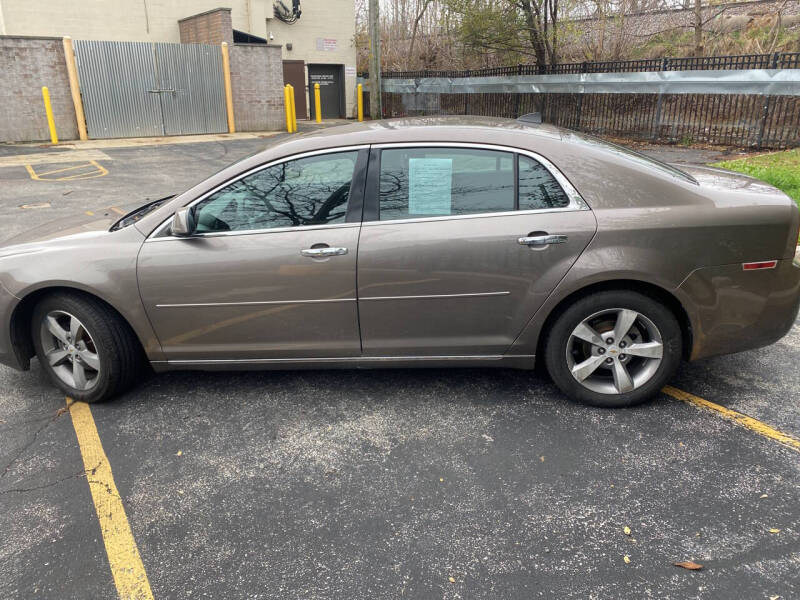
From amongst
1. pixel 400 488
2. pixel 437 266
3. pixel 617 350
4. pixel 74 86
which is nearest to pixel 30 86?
pixel 74 86

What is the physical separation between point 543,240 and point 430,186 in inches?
27.1

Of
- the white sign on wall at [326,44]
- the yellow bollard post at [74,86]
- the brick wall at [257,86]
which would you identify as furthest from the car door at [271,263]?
the white sign on wall at [326,44]

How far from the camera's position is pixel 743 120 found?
13562 millimetres

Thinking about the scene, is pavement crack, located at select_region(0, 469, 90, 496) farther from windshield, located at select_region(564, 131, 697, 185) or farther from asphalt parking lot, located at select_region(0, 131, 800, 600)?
windshield, located at select_region(564, 131, 697, 185)

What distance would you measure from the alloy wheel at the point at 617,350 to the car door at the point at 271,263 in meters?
1.28

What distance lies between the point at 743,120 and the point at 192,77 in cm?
1588

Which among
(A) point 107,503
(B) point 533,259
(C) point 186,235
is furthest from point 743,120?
(A) point 107,503

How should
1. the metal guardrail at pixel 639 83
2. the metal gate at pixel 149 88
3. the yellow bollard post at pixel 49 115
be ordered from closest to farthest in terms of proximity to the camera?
the metal guardrail at pixel 639 83
the yellow bollard post at pixel 49 115
the metal gate at pixel 149 88

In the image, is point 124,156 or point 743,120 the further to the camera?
point 124,156

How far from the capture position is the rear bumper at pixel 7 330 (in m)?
3.59

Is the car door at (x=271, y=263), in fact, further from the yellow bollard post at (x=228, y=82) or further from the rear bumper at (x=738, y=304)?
the yellow bollard post at (x=228, y=82)

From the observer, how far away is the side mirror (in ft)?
11.1

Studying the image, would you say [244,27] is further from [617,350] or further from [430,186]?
[617,350]

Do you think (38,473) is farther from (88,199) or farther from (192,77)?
(192,77)
